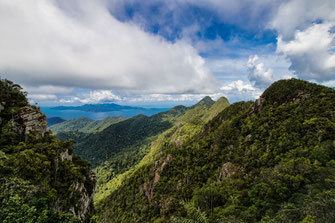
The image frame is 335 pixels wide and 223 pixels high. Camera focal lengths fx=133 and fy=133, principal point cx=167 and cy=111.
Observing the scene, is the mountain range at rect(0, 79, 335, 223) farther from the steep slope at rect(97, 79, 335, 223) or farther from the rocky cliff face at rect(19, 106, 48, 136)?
the rocky cliff face at rect(19, 106, 48, 136)

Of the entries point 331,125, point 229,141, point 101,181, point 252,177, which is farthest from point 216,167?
point 101,181

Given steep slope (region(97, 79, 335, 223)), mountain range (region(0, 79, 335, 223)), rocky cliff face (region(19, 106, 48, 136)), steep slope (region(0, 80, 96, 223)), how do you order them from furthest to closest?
rocky cliff face (region(19, 106, 48, 136)) → steep slope (region(97, 79, 335, 223)) → mountain range (region(0, 79, 335, 223)) → steep slope (region(0, 80, 96, 223))

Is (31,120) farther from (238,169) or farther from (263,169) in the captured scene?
(263,169)

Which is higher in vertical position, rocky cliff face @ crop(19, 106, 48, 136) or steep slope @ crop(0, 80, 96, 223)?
rocky cliff face @ crop(19, 106, 48, 136)

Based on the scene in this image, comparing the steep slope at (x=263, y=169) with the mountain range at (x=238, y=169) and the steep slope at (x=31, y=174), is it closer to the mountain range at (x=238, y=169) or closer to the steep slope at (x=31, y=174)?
the mountain range at (x=238, y=169)

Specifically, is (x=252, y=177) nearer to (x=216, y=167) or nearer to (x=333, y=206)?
(x=216, y=167)

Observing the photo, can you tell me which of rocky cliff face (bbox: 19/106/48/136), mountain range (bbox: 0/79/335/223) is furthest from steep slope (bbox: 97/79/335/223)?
rocky cliff face (bbox: 19/106/48/136)

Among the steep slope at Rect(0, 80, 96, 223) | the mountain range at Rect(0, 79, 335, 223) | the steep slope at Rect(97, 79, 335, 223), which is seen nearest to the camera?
the steep slope at Rect(0, 80, 96, 223)

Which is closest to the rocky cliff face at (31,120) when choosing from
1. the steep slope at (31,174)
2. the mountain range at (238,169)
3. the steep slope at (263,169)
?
the steep slope at (31,174)
